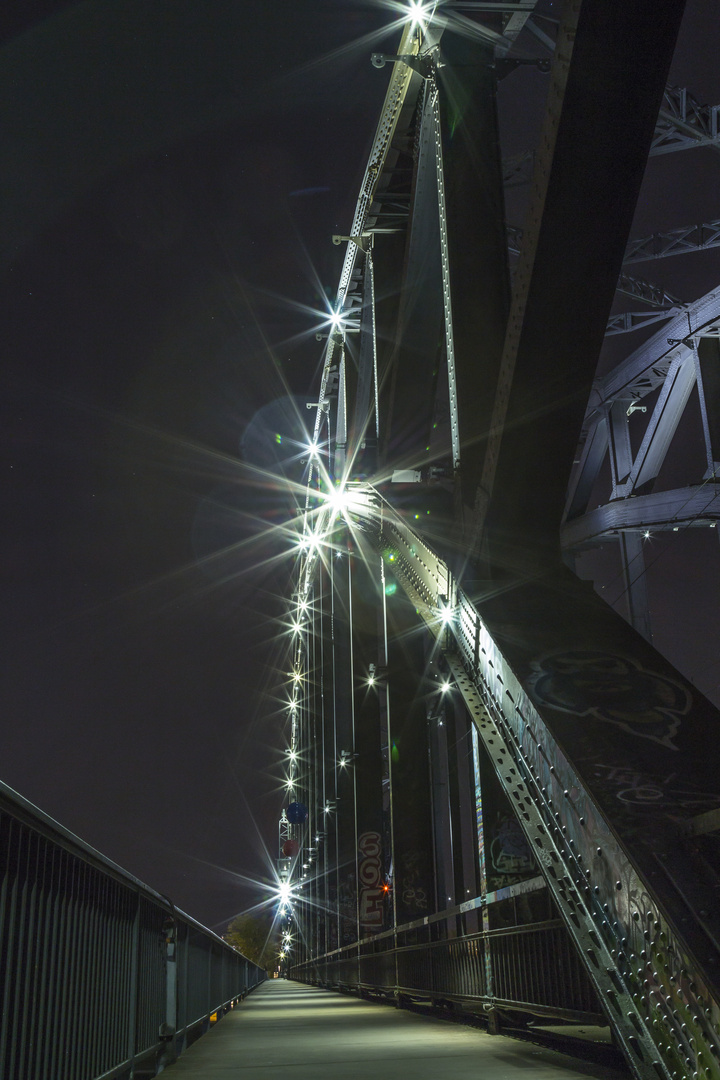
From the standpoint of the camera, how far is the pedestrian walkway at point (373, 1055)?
13.5 ft

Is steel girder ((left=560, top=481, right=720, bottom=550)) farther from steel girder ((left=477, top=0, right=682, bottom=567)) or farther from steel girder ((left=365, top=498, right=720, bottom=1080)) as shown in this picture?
steel girder ((left=365, top=498, right=720, bottom=1080))

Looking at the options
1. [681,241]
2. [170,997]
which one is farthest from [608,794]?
[681,241]

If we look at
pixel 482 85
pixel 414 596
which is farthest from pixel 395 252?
pixel 414 596

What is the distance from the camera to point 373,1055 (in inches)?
200

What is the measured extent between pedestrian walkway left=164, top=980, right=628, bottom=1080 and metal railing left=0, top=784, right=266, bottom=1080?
434mm

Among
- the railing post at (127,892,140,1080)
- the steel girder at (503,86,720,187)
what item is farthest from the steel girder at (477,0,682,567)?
the steel girder at (503,86,720,187)

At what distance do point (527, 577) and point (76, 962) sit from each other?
2.55m

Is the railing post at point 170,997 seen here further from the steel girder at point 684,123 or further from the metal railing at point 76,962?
the steel girder at point 684,123

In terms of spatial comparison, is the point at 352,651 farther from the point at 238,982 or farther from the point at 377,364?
the point at 377,364

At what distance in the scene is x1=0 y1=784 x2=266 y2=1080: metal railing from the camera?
2430 millimetres

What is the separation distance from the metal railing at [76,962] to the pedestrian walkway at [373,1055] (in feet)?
1.42

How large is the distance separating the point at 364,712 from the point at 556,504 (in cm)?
1276

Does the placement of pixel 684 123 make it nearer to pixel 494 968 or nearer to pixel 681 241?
pixel 681 241

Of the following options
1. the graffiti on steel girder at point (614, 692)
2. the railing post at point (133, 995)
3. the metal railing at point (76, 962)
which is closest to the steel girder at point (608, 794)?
the graffiti on steel girder at point (614, 692)
